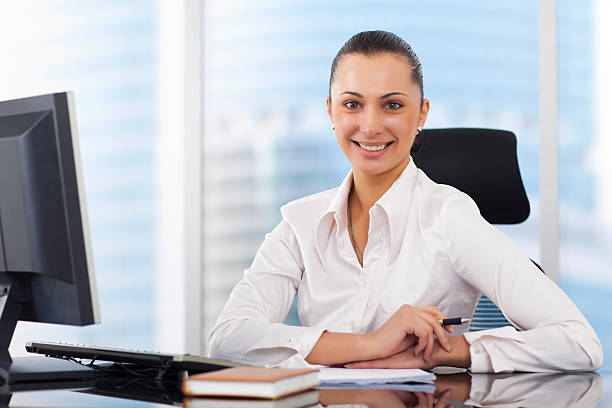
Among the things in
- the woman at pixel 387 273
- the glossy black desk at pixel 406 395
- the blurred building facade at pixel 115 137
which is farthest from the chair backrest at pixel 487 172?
the blurred building facade at pixel 115 137

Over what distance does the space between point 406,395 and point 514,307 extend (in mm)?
517

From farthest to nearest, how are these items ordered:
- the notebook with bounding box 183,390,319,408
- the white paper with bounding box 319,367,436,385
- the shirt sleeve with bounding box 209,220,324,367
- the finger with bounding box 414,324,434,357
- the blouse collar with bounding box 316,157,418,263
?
the blouse collar with bounding box 316,157,418,263, the shirt sleeve with bounding box 209,220,324,367, the finger with bounding box 414,324,434,357, the white paper with bounding box 319,367,436,385, the notebook with bounding box 183,390,319,408

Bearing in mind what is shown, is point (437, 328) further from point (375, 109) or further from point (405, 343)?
point (375, 109)

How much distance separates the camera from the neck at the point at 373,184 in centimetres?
170

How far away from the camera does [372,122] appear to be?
62.4 inches

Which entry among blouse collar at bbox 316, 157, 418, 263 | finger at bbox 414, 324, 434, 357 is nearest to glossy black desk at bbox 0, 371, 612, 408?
finger at bbox 414, 324, 434, 357

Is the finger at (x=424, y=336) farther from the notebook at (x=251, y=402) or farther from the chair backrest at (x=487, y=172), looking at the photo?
the chair backrest at (x=487, y=172)

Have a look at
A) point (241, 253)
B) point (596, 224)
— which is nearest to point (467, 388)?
point (596, 224)

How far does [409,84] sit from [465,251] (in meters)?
0.42

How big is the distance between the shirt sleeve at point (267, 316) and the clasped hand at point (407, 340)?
0.13 m

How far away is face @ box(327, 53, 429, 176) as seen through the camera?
159cm

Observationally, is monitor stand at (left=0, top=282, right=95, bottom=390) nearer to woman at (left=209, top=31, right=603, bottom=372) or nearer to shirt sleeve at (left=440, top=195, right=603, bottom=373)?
woman at (left=209, top=31, right=603, bottom=372)

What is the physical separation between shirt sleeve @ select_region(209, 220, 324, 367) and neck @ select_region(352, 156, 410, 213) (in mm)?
201

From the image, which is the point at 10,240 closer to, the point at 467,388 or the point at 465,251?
the point at 467,388
